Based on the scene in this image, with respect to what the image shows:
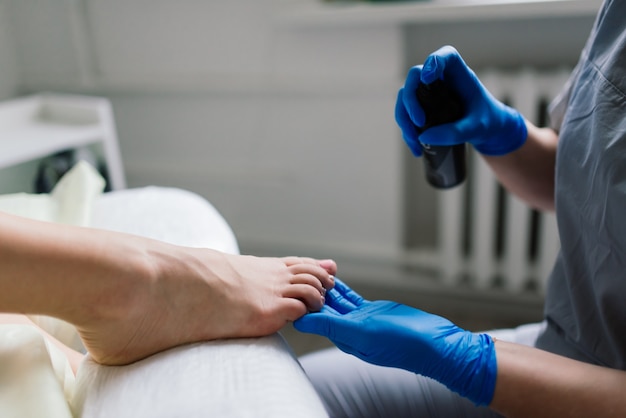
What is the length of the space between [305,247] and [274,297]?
47.5 inches

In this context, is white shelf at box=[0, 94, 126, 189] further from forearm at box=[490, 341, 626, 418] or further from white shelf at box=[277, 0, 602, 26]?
forearm at box=[490, 341, 626, 418]

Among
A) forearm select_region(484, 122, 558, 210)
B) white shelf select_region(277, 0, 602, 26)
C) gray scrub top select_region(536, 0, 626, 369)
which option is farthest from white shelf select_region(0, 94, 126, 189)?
gray scrub top select_region(536, 0, 626, 369)

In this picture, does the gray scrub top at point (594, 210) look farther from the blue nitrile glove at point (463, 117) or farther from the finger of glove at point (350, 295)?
the finger of glove at point (350, 295)

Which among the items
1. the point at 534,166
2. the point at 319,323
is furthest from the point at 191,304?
the point at 534,166

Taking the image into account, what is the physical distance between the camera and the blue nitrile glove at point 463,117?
798 mm

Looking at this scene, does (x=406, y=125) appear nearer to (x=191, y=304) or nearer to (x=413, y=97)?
(x=413, y=97)

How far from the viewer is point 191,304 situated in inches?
24.9

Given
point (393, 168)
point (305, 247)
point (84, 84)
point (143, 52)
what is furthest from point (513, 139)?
point (84, 84)

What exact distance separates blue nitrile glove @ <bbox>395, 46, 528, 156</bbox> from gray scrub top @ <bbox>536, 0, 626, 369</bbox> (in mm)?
108

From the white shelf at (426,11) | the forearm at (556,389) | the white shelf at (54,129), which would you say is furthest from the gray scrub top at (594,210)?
the white shelf at (54,129)

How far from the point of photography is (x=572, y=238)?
74 centimetres

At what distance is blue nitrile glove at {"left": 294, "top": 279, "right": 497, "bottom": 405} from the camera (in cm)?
62

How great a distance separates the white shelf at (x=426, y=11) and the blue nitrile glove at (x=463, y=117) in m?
0.56

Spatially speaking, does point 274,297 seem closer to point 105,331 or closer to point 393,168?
point 105,331
